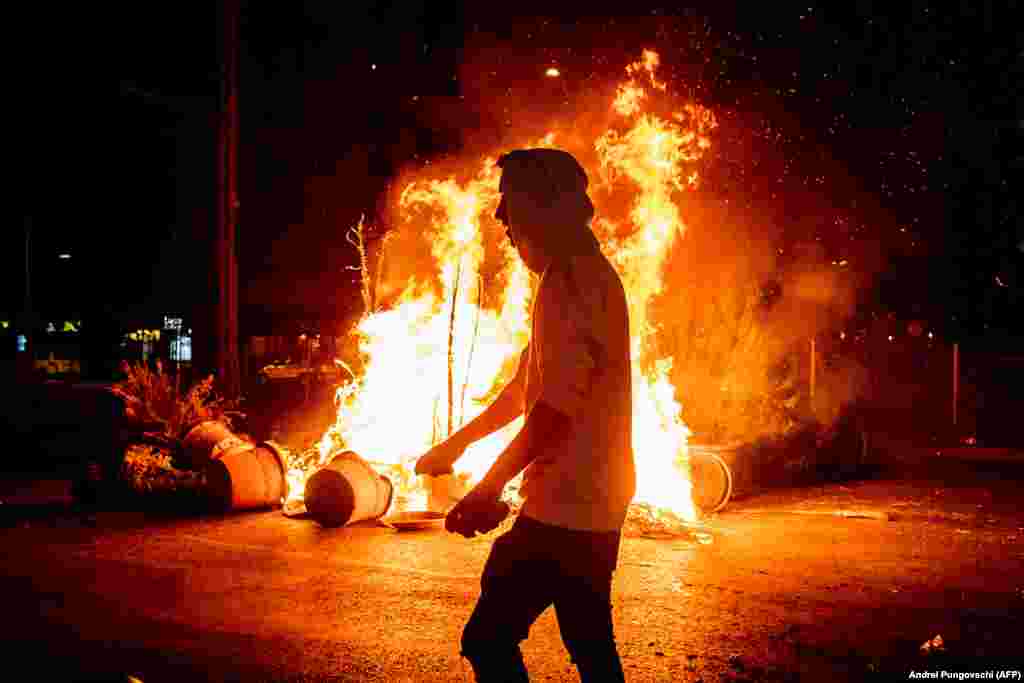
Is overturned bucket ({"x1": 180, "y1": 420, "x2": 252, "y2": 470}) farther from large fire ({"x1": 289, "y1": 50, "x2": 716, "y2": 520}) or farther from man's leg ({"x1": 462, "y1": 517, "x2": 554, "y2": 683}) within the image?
man's leg ({"x1": 462, "y1": 517, "x2": 554, "y2": 683})

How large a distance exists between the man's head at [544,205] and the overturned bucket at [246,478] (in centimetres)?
649

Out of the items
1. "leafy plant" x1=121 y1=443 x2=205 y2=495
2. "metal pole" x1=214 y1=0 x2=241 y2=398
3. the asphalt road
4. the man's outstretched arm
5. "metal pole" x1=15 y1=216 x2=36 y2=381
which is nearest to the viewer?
the man's outstretched arm

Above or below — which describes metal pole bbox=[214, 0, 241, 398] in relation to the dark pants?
above

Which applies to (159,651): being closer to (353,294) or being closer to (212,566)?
(212,566)

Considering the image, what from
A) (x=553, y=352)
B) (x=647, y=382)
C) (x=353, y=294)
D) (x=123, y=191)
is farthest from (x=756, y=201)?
(x=123, y=191)

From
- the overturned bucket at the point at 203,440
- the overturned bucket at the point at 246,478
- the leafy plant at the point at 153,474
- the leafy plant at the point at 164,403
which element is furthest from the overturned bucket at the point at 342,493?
the leafy plant at the point at 164,403

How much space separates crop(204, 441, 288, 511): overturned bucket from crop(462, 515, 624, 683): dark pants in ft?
21.2

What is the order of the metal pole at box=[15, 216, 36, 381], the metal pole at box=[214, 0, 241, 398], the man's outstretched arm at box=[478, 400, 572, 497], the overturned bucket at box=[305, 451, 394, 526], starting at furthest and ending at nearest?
1. the metal pole at box=[15, 216, 36, 381]
2. the metal pole at box=[214, 0, 241, 398]
3. the overturned bucket at box=[305, 451, 394, 526]
4. the man's outstretched arm at box=[478, 400, 572, 497]

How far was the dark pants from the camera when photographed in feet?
8.92

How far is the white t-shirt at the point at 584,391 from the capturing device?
264cm

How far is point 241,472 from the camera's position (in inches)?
348

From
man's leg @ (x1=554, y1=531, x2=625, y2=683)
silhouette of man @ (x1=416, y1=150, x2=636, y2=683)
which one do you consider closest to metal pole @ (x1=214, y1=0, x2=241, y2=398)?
silhouette of man @ (x1=416, y1=150, x2=636, y2=683)

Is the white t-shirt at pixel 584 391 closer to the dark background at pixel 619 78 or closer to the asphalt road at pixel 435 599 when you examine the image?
the asphalt road at pixel 435 599

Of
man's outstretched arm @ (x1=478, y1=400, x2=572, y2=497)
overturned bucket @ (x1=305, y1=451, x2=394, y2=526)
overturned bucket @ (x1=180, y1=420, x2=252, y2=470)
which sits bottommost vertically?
overturned bucket @ (x1=305, y1=451, x2=394, y2=526)
